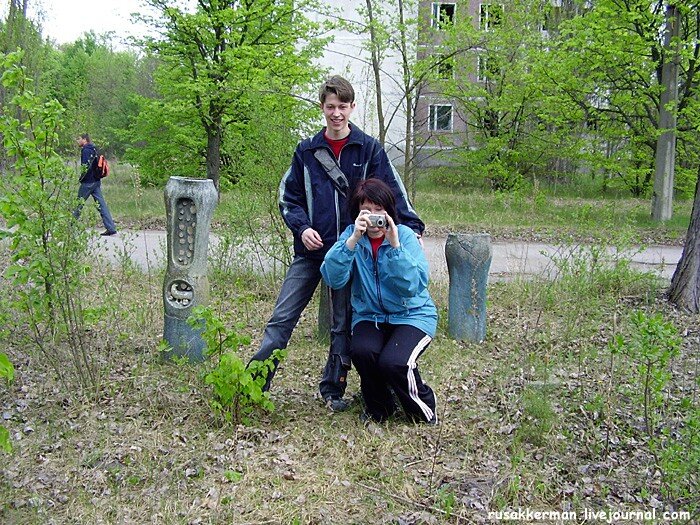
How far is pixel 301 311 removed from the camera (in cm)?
450

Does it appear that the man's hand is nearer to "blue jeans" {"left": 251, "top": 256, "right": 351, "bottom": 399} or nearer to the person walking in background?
"blue jeans" {"left": 251, "top": 256, "right": 351, "bottom": 399}

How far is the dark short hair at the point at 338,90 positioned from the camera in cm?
418

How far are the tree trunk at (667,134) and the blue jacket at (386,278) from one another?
40.5 feet

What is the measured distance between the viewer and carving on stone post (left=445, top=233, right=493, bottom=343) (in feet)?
19.5

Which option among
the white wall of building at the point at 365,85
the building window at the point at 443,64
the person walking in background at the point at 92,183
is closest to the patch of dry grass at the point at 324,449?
the white wall of building at the point at 365,85

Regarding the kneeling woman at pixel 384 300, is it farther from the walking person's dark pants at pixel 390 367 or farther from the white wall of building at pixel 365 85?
the white wall of building at pixel 365 85

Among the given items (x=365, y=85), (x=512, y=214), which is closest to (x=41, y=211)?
(x=365, y=85)

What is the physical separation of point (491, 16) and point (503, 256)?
10.1 metres

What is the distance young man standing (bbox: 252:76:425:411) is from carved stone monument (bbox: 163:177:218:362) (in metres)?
0.90

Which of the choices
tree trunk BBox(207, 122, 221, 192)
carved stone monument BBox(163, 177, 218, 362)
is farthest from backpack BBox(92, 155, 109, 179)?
carved stone monument BBox(163, 177, 218, 362)

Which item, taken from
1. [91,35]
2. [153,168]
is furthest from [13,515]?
[91,35]

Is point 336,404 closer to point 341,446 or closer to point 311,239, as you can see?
point 341,446

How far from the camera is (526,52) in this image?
648 inches

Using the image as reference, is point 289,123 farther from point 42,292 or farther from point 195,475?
point 195,475
